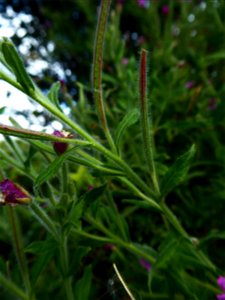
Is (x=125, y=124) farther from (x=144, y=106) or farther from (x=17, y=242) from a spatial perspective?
(x=17, y=242)

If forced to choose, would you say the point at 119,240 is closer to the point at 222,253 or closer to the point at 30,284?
the point at 30,284

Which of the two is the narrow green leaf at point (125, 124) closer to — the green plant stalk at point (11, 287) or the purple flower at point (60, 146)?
the purple flower at point (60, 146)

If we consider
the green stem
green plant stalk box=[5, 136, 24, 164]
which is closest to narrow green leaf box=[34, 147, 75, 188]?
the green stem

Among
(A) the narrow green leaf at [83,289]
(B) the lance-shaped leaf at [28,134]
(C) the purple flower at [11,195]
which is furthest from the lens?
(A) the narrow green leaf at [83,289]

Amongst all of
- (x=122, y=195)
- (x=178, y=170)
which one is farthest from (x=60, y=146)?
(x=122, y=195)

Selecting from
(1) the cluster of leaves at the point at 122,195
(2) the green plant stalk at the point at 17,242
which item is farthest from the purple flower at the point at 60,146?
(2) the green plant stalk at the point at 17,242

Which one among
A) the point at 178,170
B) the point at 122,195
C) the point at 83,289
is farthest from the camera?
the point at 122,195
